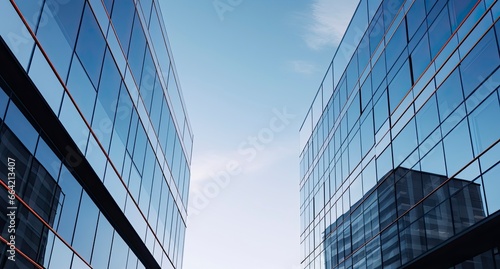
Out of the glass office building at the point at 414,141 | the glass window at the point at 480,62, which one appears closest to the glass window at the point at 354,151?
the glass office building at the point at 414,141

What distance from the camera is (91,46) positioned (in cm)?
1923

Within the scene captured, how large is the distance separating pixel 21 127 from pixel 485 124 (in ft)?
50.1

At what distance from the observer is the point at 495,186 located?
16781 millimetres

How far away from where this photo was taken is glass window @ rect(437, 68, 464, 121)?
19.9m

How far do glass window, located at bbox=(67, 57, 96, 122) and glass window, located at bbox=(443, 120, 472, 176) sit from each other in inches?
553

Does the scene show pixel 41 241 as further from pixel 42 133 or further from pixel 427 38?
pixel 427 38

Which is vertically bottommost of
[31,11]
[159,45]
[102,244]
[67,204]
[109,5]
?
[102,244]

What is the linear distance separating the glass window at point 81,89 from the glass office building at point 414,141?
1409 cm

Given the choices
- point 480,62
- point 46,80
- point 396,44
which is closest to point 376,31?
point 396,44

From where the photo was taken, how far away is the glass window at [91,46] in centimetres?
1828

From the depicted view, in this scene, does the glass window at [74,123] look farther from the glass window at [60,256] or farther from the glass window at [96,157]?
the glass window at [60,256]

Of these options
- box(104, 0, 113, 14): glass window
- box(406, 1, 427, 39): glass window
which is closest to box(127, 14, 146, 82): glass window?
box(104, 0, 113, 14): glass window

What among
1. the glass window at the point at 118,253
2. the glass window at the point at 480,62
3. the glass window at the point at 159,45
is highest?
the glass window at the point at 159,45

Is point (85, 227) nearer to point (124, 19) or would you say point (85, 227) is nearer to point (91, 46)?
point (91, 46)
